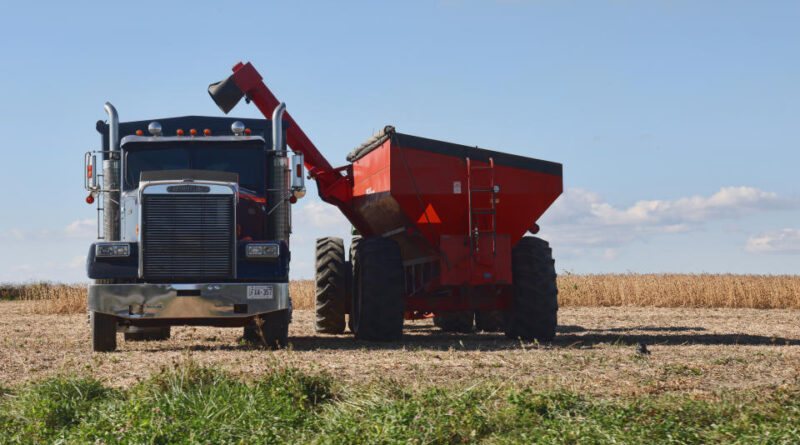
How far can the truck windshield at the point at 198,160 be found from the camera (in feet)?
39.6

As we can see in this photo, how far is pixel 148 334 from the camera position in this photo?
1430 centimetres

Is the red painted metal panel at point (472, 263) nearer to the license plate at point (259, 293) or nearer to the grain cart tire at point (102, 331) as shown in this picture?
the license plate at point (259, 293)

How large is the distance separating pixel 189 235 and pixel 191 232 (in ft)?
0.16

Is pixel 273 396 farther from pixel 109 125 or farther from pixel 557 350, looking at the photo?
pixel 109 125

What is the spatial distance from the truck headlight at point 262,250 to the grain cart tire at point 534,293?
387 centimetres

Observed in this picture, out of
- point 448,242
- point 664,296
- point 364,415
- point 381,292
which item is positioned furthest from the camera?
point 664,296

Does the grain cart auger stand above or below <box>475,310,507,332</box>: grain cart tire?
above

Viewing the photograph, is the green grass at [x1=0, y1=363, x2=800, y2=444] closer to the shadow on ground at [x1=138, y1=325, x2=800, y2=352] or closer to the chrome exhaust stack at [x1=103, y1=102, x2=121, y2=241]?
the shadow on ground at [x1=138, y1=325, x2=800, y2=352]

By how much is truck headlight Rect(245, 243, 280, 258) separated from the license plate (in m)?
0.45

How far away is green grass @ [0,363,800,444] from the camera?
5.55 meters

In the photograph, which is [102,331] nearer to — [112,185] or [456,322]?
[112,185]

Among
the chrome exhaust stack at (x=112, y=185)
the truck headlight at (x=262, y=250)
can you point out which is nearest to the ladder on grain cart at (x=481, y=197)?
the truck headlight at (x=262, y=250)

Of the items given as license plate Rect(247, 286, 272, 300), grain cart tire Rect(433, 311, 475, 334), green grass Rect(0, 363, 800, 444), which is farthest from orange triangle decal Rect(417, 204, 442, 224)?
green grass Rect(0, 363, 800, 444)

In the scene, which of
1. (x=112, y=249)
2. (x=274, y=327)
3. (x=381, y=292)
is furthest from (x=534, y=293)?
(x=112, y=249)
